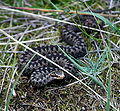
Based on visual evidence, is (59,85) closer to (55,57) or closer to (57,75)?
(57,75)

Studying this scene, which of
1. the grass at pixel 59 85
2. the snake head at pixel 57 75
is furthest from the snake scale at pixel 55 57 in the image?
the grass at pixel 59 85

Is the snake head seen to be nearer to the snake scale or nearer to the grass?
the snake scale

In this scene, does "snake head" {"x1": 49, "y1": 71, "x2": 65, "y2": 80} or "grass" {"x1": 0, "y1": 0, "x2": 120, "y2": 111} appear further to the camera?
"snake head" {"x1": 49, "y1": 71, "x2": 65, "y2": 80}

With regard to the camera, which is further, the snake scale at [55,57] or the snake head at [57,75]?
the snake scale at [55,57]

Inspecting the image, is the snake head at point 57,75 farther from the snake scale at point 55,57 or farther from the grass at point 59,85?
the grass at point 59,85

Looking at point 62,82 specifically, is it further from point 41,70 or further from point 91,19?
point 91,19

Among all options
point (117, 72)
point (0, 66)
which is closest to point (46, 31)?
point (0, 66)

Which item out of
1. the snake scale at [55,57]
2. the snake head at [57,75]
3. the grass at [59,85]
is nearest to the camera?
the grass at [59,85]

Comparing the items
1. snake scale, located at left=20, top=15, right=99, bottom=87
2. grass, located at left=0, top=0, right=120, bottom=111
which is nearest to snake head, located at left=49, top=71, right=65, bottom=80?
snake scale, located at left=20, top=15, right=99, bottom=87
